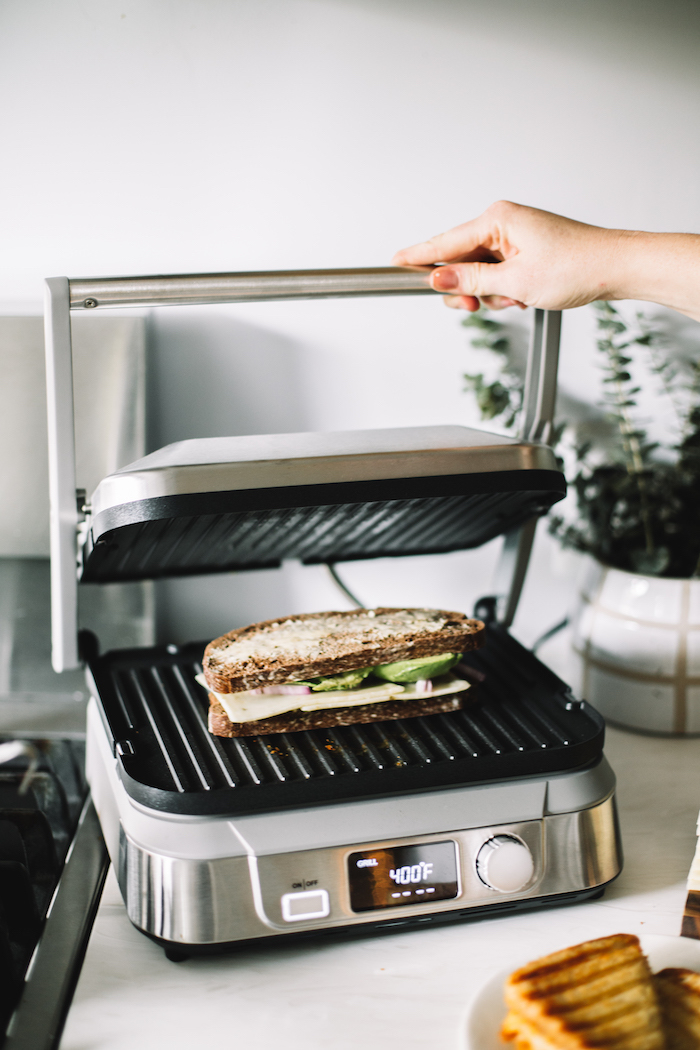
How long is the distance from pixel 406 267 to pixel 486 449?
265 millimetres

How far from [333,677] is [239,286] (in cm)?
44

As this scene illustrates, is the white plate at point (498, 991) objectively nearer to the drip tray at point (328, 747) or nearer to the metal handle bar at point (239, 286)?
the drip tray at point (328, 747)

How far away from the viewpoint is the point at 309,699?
860 mm

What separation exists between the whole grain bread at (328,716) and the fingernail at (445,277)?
19.0 inches

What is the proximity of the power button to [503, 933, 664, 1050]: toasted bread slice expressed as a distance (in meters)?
0.18

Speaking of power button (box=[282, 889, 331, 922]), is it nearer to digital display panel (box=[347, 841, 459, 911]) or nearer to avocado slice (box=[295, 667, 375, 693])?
digital display panel (box=[347, 841, 459, 911])

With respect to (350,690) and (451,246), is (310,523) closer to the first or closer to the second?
(350,690)

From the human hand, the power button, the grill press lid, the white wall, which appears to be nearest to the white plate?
the power button

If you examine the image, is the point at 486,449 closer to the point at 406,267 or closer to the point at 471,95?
the point at 406,267

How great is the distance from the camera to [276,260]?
1.24 metres

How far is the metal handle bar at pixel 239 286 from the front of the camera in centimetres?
87

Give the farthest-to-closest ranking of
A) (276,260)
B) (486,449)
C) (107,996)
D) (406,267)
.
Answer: (276,260) → (406,267) → (486,449) → (107,996)

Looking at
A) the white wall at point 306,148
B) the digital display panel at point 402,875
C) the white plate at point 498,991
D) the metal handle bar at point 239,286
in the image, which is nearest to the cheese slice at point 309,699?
the digital display panel at point 402,875

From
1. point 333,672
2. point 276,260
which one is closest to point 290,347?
point 276,260
